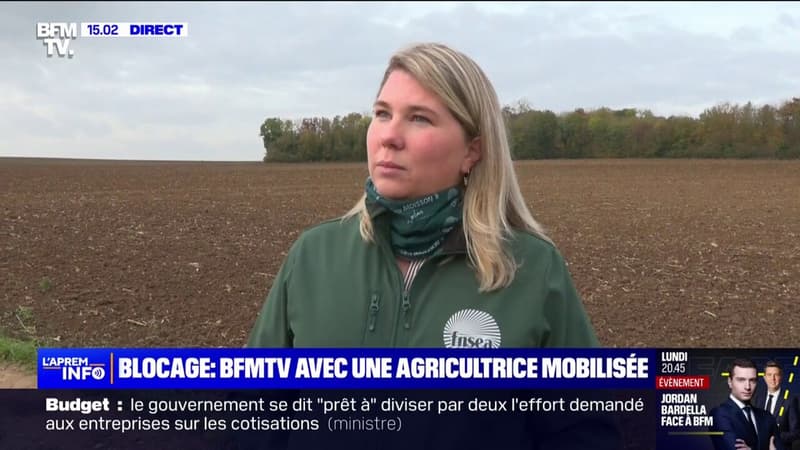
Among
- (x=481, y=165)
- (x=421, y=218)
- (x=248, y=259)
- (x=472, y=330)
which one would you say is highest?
(x=481, y=165)

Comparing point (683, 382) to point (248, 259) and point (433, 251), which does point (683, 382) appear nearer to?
point (433, 251)

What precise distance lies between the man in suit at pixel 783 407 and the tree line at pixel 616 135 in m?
2.98

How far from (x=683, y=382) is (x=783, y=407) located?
0.45 m

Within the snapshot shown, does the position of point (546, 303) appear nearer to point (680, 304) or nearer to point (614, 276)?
point (680, 304)

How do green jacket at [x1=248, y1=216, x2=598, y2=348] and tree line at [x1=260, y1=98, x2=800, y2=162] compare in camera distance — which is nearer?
green jacket at [x1=248, y1=216, x2=598, y2=348]

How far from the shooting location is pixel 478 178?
1.78m

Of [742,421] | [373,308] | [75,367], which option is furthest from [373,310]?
[742,421]

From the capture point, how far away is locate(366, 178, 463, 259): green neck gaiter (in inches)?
68.8

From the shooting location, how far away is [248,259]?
25.1ft

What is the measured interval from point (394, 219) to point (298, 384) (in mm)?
653

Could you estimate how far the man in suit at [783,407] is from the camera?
311 cm

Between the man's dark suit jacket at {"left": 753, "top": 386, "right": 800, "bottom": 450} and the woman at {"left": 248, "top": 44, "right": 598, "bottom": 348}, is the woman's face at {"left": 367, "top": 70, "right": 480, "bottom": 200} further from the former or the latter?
the man's dark suit jacket at {"left": 753, "top": 386, "right": 800, "bottom": 450}

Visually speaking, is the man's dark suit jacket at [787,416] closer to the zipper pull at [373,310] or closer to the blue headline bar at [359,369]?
the blue headline bar at [359,369]

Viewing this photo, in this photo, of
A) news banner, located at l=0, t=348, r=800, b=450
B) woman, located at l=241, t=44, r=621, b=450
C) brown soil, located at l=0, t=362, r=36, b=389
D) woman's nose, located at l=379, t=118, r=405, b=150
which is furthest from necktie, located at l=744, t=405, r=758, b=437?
brown soil, located at l=0, t=362, r=36, b=389
